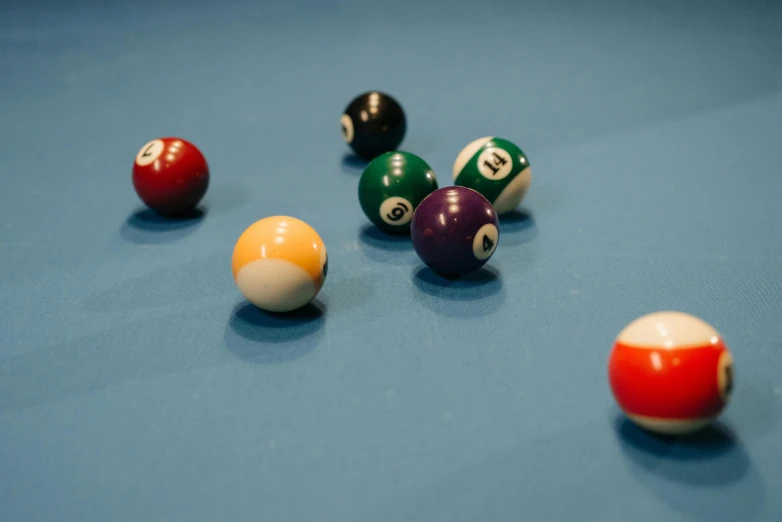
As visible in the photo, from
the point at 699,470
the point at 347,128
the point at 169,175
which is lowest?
the point at 169,175

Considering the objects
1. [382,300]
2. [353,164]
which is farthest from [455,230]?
[353,164]

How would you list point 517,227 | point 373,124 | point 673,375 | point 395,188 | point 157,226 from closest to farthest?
1. point 673,375
2. point 395,188
3. point 517,227
4. point 157,226
5. point 373,124

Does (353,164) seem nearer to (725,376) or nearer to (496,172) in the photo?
(496,172)

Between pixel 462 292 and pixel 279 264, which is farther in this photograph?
pixel 462 292

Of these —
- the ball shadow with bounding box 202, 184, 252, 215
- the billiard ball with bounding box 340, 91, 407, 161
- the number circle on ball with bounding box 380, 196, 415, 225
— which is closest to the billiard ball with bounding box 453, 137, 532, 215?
the number circle on ball with bounding box 380, 196, 415, 225

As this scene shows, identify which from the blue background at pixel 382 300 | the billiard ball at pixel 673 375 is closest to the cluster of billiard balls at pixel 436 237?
the billiard ball at pixel 673 375

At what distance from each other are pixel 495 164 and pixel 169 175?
69.0 inches

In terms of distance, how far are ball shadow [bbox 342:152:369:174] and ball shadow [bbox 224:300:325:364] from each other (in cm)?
165

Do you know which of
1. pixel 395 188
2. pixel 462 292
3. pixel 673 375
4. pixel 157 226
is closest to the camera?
pixel 673 375

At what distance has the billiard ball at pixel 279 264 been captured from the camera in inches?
132

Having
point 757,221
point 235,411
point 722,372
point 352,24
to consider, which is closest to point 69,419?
point 235,411

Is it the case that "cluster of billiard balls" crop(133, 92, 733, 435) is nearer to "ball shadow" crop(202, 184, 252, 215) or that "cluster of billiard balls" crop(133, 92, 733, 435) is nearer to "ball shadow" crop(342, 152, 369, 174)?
"ball shadow" crop(342, 152, 369, 174)

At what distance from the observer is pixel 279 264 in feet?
11.0

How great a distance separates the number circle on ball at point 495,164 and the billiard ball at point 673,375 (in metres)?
1.72
